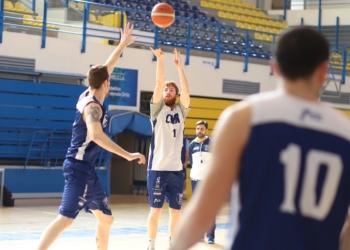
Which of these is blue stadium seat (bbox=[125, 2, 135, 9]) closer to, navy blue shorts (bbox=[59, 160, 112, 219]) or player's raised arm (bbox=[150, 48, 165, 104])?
player's raised arm (bbox=[150, 48, 165, 104])

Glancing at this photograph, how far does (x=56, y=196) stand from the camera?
14836 mm

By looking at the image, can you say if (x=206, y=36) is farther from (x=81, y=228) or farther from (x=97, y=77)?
(x=97, y=77)

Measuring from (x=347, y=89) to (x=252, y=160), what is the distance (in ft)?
65.3

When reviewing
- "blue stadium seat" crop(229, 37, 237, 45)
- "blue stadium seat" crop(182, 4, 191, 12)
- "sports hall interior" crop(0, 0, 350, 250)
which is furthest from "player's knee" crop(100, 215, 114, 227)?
"blue stadium seat" crop(182, 4, 191, 12)

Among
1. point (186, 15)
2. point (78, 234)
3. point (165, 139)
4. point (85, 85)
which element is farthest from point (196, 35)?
point (165, 139)

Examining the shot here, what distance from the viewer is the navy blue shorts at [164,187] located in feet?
25.4

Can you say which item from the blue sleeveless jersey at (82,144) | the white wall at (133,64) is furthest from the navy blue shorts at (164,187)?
the white wall at (133,64)

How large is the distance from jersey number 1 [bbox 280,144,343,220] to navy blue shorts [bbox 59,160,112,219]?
3.98 m

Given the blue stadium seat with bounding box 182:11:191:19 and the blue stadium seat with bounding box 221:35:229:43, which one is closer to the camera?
the blue stadium seat with bounding box 221:35:229:43

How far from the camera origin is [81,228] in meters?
10.3

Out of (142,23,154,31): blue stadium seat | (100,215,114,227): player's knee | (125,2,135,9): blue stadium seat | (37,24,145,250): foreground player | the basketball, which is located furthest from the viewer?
(125,2,135,9): blue stadium seat

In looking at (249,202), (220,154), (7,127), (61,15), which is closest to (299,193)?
(249,202)

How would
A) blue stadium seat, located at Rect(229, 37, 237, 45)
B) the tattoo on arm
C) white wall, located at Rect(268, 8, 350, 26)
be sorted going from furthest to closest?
white wall, located at Rect(268, 8, 350, 26), blue stadium seat, located at Rect(229, 37, 237, 45), the tattoo on arm

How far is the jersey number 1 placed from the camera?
2.28m
